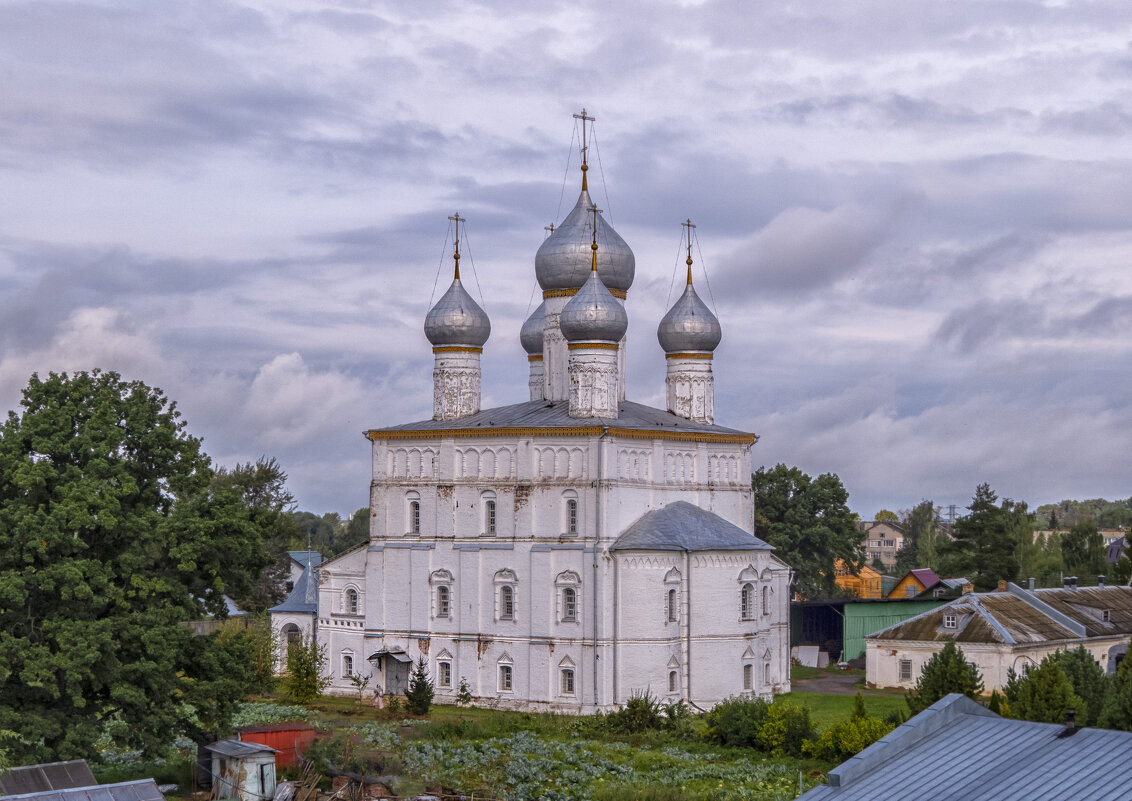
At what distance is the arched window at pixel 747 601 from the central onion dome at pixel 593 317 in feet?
27.2

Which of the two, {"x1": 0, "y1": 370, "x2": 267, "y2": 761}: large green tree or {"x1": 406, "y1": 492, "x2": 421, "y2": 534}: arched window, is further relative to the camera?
{"x1": 406, "y1": 492, "x2": 421, "y2": 534}: arched window

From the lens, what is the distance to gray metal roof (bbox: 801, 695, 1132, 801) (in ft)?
54.3

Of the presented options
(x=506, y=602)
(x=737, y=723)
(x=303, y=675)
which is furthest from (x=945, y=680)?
(x=303, y=675)

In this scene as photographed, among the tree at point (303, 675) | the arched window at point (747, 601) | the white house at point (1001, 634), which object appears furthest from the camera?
the white house at point (1001, 634)

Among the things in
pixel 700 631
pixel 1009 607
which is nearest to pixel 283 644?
pixel 700 631

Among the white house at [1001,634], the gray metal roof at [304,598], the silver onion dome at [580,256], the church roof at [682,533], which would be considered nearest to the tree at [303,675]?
the gray metal roof at [304,598]

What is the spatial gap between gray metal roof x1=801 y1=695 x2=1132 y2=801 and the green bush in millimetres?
12137

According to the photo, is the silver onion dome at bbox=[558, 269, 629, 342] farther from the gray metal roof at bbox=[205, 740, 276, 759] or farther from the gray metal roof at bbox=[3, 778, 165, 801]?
the gray metal roof at bbox=[3, 778, 165, 801]

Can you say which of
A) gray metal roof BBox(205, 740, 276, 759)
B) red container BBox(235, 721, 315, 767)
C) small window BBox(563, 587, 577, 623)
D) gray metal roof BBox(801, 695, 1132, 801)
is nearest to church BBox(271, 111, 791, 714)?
small window BBox(563, 587, 577, 623)

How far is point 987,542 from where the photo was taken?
59375 millimetres

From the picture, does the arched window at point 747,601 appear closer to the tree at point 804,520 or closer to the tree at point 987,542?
Result: the tree at point 987,542

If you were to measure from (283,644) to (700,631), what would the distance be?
52.4 feet

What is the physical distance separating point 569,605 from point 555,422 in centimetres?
534

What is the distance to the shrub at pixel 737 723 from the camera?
3406 centimetres
